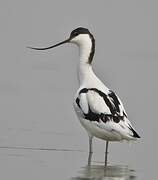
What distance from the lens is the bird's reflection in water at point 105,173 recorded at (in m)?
11.1

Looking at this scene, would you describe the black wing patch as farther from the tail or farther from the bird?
the tail

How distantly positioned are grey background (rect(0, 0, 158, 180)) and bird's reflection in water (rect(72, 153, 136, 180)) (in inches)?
4.5

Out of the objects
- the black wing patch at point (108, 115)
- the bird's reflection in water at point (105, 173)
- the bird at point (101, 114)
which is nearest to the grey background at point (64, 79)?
the bird's reflection in water at point (105, 173)

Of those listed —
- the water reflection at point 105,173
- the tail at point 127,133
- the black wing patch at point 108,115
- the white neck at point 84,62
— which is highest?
the white neck at point 84,62

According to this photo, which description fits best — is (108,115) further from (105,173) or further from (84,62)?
(84,62)

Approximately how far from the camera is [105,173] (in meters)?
11.5

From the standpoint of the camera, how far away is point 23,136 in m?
13.2

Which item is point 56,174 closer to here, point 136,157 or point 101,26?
point 136,157

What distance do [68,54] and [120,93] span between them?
349 cm

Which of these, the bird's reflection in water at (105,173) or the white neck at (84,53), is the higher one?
the white neck at (84,53)

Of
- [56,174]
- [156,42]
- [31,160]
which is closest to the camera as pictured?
[56,174]

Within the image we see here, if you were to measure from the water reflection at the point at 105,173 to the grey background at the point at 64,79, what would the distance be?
118 millimetres

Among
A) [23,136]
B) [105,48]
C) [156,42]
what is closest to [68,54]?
[105,48]

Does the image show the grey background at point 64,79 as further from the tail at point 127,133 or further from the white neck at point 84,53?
the white neck at point 84,53
